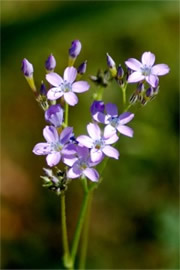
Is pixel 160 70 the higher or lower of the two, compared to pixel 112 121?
higher

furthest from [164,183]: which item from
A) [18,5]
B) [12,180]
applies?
[18,5]

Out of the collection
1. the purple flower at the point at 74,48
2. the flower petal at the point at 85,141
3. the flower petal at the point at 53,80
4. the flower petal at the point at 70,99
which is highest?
the purple flower at the point at 74,48

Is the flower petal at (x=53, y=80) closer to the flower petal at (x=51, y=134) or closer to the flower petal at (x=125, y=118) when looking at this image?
the flower petal at (x=51, y=134)

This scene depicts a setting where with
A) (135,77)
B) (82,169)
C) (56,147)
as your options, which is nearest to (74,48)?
(135,77)

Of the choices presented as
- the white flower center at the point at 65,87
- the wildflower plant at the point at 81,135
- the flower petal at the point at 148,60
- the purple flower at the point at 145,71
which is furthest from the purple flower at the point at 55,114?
the flower petal at the point at 148,60

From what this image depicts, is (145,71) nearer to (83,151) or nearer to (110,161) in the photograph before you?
(83,151)

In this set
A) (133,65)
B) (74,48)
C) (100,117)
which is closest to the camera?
(100,117)

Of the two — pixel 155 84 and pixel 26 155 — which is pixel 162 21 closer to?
pixel 26 155
